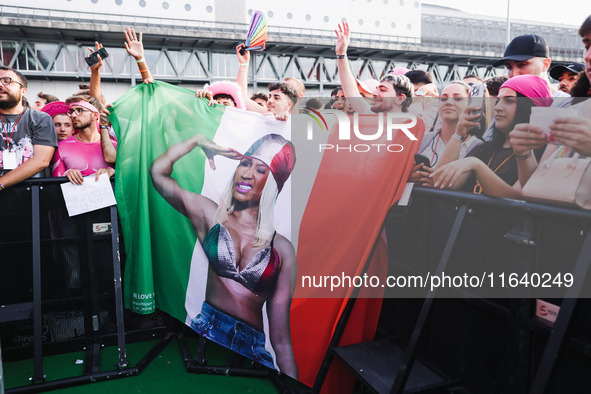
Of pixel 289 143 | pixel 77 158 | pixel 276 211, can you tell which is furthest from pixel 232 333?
pixel 77 158

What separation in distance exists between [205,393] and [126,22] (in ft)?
109

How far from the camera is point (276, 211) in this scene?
3.03 meters

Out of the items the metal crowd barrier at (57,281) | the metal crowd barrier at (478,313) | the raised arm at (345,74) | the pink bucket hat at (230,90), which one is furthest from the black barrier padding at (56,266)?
the raised arm at (345,74)

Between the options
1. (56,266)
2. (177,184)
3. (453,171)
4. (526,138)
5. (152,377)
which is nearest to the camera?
(526,138)

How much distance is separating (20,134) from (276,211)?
237 centimetres

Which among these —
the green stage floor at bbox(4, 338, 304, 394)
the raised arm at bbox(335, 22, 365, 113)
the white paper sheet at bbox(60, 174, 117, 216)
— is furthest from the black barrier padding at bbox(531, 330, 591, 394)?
the white paper sheet at bbox(60, 174, 117, 216)

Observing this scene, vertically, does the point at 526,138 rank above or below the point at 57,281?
above

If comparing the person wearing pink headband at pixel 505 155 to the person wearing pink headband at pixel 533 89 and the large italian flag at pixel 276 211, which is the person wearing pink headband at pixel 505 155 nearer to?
the person wearing pink headband at pixel 533 89

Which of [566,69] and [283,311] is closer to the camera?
[283,311]

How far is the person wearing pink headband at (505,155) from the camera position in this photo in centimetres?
202

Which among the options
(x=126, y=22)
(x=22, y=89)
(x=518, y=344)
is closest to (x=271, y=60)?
(x=126, y=22)

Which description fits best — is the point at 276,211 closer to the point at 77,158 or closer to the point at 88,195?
the point at 88,195

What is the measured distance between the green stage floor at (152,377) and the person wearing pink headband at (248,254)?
1.11ft

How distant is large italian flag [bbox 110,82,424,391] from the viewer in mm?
2645
